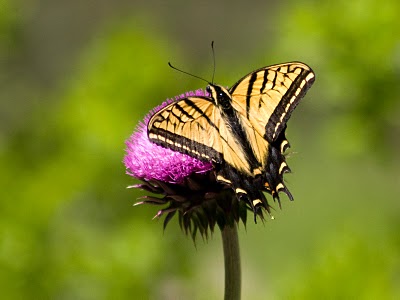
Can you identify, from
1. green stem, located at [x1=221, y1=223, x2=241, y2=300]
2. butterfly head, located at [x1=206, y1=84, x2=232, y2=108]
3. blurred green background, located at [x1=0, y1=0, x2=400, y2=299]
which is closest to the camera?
green stem, located at [x1=221, y1=223, x2=241, y2=300]

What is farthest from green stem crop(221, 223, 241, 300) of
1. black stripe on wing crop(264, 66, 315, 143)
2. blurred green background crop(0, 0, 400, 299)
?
blurred green background crop(0, 0, 400, 299)

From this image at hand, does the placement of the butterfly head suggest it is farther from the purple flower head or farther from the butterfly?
the purple flower head

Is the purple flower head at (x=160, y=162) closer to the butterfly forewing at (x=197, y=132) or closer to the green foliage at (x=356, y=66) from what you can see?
the butterfly forewing at (x=197, y=132)

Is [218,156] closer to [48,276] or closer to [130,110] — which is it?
[48,276]

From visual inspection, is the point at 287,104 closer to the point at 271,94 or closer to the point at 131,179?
the point at 271,94

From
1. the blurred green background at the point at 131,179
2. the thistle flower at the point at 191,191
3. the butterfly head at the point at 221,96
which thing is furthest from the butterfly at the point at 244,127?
the blurred green background at the point at 131,179

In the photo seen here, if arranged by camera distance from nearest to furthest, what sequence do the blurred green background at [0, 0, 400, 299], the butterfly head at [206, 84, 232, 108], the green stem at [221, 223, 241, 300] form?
the green stem at [221, 223, 241, 300] → the butterfly head at [206, 84, 232, 108] → the blurred green background at [0, 0, 400, 299]

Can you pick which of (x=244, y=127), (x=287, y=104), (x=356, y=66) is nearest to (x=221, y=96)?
(x=244, y=127)
